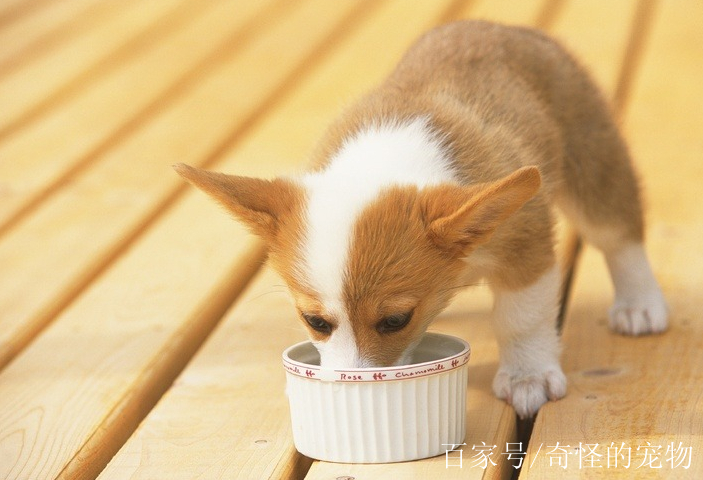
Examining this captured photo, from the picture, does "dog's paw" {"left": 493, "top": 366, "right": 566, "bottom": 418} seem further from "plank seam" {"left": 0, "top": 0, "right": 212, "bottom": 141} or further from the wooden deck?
"plank seam" {"left": 0, "top": 0, "right": 212, "bottom": 141}

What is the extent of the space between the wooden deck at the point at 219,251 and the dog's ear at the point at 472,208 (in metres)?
0.44

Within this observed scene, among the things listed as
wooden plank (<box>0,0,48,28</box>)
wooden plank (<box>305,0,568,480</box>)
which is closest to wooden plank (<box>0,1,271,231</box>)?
wooden plank (<box>0,0,48,28</box>)

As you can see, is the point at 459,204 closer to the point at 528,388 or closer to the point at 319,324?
the point at 319,324

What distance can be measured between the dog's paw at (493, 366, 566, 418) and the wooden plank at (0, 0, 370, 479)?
2.86 ft

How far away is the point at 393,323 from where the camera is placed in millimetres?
2275

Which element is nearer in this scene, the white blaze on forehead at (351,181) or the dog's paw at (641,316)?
the white blaze on forehead at (351,181)

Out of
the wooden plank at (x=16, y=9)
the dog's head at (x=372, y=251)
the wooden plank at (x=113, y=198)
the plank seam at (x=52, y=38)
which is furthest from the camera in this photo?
the wooden plank at (x=16, y=9)

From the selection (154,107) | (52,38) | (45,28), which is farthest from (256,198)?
(45,28)

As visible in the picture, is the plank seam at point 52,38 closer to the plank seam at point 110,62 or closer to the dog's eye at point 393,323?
the plank seam at point 110,62

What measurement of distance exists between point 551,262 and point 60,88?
3.79 m

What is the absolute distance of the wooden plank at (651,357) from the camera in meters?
2.21

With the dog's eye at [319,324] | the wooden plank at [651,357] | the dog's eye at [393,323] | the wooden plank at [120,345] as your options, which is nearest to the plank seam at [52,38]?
the wooden plank at [120,345]

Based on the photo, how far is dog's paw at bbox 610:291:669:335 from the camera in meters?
3.01

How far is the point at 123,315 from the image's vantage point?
324 centimetres
